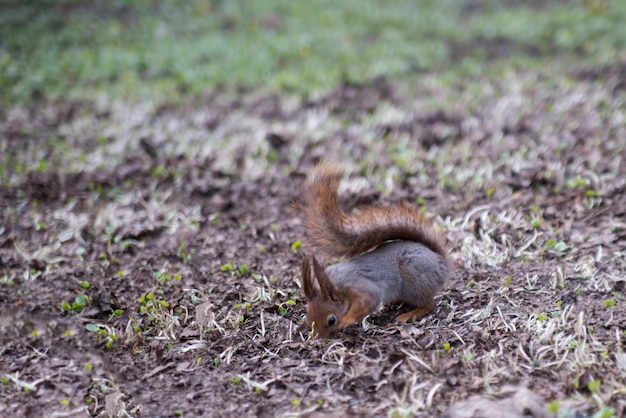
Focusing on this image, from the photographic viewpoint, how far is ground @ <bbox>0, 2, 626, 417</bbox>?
277 centimetres

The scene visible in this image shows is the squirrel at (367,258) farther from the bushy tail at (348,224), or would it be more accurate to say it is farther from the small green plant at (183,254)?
the small green plant at (183,254)

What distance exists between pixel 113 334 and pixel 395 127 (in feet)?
11.7

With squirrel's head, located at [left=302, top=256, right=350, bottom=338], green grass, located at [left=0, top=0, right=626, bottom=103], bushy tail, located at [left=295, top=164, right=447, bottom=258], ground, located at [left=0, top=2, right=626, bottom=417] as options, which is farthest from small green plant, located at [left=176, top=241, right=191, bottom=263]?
green grass, located at [left=0, top=0, right=626, bottom=103]

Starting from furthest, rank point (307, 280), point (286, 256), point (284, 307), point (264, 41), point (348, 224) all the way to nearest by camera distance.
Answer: point (264, 41) → point (286, 256) → point (284, 307) → point (348, 224) → point (307, 280)

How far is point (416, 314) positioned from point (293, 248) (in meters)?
1.11

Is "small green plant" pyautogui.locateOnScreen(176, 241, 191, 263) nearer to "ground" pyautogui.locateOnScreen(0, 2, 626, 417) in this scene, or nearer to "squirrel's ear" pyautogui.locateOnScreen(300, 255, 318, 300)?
"ground" pyautogui.locateOnScreen(0, 2, 626, 417)

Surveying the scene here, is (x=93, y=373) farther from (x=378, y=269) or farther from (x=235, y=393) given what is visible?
(x=378, y=269)

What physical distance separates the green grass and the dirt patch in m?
0.89

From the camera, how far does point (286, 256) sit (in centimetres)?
402

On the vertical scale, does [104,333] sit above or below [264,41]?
below

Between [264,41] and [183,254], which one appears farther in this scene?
[264,41]

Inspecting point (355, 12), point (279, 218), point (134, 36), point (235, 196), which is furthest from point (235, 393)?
point (355, 12)

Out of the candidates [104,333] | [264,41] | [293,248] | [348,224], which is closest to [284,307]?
[348,224]

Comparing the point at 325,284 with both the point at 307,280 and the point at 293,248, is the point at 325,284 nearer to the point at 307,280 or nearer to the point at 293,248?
the point at 307,280
